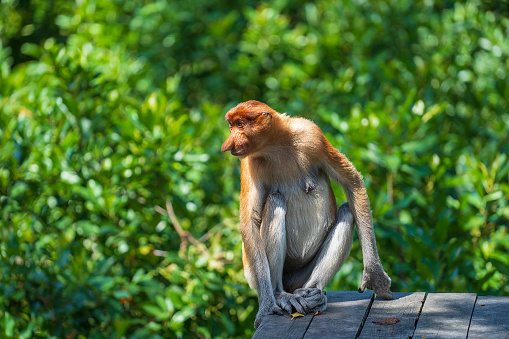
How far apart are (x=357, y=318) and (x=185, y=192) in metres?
2.37

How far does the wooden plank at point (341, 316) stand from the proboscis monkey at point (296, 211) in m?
0.10

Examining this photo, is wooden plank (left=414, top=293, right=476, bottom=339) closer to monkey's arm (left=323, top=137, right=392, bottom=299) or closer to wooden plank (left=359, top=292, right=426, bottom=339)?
wooden plank (left=359, top=292, right=426, bottom=339)

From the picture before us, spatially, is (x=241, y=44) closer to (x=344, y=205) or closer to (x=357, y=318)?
(x=344, y=205)

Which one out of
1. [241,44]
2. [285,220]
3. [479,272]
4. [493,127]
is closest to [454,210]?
[479,272]

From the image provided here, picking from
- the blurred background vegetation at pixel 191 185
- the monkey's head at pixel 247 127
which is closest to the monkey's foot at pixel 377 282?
the monkey's head at pixel 247 127

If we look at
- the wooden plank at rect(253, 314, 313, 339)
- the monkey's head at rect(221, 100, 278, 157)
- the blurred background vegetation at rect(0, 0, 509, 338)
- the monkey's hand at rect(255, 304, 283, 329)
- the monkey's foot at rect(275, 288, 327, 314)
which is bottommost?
the blurred background vegetation at rect(0, 0, 509, 338)

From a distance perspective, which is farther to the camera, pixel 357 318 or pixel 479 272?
pixel 479 272

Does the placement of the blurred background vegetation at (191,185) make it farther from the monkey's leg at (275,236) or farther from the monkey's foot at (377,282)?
the monkey's leg at (275,236)

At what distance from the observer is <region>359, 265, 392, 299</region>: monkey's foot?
3352 mm

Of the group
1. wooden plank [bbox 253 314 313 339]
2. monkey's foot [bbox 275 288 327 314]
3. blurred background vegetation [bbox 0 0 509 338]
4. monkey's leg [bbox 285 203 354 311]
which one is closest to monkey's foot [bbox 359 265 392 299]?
monkey's leg [bbox 285 203 354 311]

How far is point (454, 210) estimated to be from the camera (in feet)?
16.3

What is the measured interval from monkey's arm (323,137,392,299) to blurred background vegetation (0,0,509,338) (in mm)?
1078

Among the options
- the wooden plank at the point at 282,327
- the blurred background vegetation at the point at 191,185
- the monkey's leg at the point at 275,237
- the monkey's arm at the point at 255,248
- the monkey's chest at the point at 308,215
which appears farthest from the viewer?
the blurred background vegetation at the point at 191,185

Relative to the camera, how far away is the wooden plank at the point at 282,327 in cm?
284
